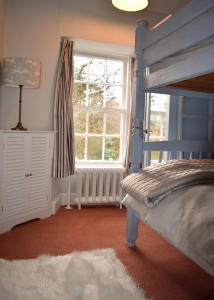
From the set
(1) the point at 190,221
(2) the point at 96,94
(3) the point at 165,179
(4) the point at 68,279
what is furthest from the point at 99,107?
(1) the point at 190,221

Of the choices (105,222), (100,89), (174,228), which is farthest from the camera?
(100,89)

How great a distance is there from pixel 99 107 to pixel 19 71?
1183mm

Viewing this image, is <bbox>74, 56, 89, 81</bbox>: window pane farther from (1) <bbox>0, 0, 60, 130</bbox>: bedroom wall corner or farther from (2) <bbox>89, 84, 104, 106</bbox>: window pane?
(1) <bbox>0, 0, 60, 130</bbox>: bedroom wall corner

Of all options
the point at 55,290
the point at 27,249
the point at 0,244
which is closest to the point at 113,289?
the point at 55,290

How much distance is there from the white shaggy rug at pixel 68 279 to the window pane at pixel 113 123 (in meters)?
1.80

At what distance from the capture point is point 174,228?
129cm

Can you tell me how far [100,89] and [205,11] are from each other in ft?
6.95

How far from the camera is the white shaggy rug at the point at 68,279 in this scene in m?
1.50

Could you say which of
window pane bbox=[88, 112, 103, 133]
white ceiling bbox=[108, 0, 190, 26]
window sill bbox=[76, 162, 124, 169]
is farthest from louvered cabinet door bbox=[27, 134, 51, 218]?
white ceiling bbox=[108, 0, 190, 26]

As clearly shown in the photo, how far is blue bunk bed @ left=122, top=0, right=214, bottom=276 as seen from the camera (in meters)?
1.18

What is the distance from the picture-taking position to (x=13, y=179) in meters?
2.46

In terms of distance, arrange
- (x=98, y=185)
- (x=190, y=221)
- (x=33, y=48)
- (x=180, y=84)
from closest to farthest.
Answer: (x=190, y=221) < (x=180, y=84) < (x=33, y=48) < (x=98, y=185)

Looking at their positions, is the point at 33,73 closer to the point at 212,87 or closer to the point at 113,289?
the point at 212,87

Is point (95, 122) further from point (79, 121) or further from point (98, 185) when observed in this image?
point (98, 185)
